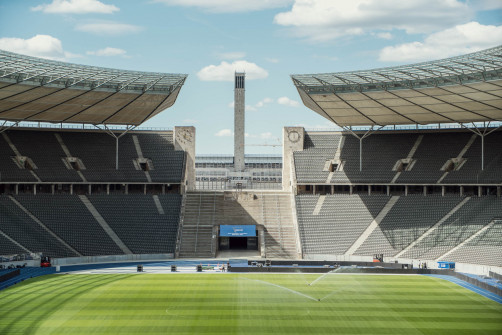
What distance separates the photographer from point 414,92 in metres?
51.3

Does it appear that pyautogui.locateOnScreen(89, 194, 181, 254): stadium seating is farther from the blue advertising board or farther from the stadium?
the blue advertising board

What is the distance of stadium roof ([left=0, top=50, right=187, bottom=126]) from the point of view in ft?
148

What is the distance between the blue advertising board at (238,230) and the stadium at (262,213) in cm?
13

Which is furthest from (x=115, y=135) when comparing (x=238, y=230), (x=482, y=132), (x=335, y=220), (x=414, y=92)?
(x=482, y=132)

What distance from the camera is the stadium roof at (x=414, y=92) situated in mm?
45719

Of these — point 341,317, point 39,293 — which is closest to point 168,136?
point 39,293

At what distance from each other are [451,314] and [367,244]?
75.7ft

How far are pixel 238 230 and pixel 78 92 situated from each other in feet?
61.1

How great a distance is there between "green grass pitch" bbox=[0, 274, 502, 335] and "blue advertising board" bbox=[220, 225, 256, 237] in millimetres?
14509

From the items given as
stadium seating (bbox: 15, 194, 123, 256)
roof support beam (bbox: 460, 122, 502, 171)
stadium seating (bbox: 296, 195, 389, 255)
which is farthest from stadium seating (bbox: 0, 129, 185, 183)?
roof support beam (bbox: 460, 122, 502, 171)

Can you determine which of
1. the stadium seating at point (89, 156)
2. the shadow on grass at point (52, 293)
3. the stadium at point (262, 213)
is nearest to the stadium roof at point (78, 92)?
the stadium at point (262, 213)

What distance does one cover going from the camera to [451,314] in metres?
32.0

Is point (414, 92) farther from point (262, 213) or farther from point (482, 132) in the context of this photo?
point (262, 213)

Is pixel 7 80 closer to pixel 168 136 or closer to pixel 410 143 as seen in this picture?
pixel 168 136
